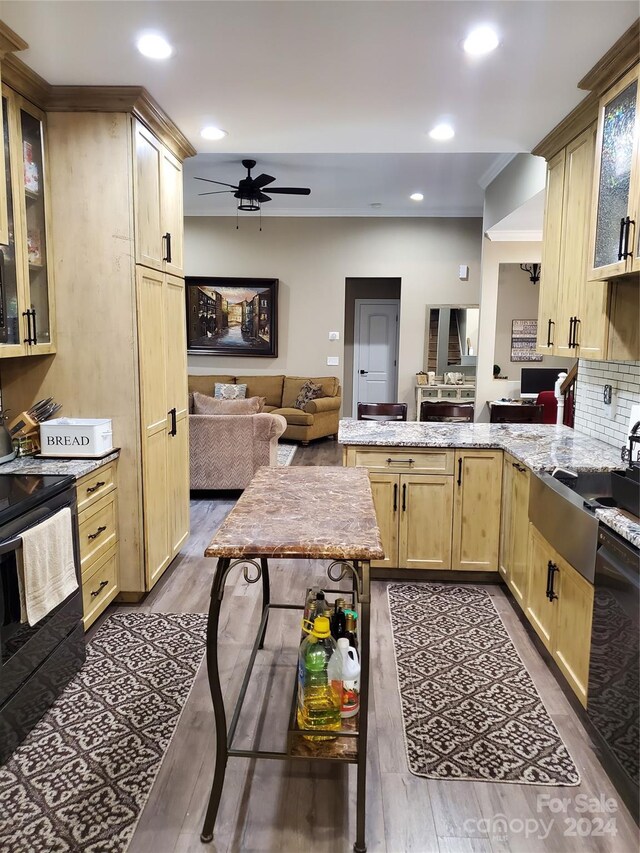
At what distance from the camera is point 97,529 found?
115 inches

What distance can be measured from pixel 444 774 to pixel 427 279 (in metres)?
7.23

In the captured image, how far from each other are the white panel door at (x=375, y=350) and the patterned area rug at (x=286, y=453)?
2.27 m

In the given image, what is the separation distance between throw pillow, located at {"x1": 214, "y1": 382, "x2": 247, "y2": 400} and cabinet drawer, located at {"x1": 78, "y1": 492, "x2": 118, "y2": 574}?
516 cm

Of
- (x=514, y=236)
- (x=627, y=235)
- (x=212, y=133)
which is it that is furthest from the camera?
(x=514, y=236)

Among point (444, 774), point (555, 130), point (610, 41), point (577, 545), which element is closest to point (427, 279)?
point (555, 130)

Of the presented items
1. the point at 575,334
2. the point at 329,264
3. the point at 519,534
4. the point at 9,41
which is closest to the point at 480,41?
the point at 575,334

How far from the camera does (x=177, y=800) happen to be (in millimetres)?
1934

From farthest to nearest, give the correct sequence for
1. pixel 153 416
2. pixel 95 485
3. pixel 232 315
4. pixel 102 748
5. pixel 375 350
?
pixel 375 350
pixel 232 315
pixel 153 416
pixel 95 485
pixel 102 748

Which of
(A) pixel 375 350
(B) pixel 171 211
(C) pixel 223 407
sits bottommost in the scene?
(C) pixel 223 407

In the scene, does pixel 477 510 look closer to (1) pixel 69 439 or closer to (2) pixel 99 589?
(2) pixel 99 589

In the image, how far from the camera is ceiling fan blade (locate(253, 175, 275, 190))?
5947mm

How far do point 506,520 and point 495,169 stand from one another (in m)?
3.88

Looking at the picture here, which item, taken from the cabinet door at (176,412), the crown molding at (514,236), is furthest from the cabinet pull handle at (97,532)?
the crown molding at (514,236)

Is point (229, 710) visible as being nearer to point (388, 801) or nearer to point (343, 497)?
point (388, 801)
